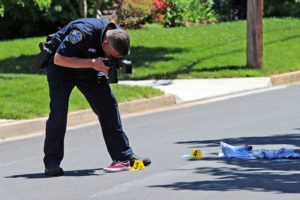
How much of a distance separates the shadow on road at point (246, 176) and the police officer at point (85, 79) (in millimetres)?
818

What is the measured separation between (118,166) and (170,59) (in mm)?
12548

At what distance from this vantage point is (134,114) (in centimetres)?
1515

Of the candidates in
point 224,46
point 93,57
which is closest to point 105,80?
point 93,57

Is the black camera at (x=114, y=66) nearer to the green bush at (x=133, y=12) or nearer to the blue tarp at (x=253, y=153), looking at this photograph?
the blue tarp at (x=253, y=153)

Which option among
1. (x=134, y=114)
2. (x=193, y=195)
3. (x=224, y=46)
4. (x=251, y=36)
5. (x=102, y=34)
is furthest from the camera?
(x=224, y=46)

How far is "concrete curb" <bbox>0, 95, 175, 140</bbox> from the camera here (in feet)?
41.3

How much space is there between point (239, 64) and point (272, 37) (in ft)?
15.7

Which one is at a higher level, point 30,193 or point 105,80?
point 105,80

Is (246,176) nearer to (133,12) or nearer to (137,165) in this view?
(137,165)

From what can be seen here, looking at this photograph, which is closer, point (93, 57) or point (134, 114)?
point (93, 57)

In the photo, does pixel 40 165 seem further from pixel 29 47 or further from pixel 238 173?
pixel 29 47

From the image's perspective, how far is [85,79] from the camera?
8.72 m

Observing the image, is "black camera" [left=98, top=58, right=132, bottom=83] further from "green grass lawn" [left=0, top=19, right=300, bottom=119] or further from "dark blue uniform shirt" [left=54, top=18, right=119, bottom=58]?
"green grass lawn" [left=0, top=19, right=300, bottom=119]

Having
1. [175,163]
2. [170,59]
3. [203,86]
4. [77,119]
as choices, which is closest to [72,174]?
[175,163]
